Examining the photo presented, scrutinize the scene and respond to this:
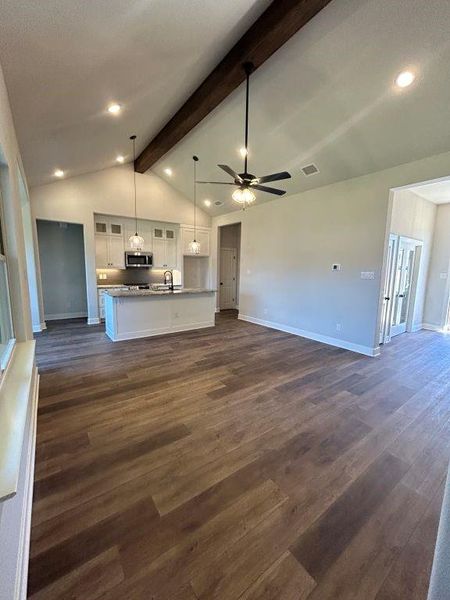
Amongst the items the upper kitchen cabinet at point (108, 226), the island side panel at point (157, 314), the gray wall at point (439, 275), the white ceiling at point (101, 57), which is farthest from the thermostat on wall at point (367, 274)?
the upper kitchen cabinet at point (108, 226)

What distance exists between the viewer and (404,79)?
2.70m

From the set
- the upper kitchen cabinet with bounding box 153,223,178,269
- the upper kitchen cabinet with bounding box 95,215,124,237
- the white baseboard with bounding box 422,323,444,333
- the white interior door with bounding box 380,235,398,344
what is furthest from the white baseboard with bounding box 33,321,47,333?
the white baseboard with bounding box 422,323,444,333

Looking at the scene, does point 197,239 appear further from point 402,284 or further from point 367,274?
point 402,284

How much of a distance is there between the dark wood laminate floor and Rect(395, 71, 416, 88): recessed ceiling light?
3460mm

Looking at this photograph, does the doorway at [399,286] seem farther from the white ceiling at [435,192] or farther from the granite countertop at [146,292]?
the granite countertop at [146,292]

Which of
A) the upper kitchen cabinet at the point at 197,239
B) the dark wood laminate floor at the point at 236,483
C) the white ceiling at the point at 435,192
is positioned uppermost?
the white ceiling at the point at 435,192

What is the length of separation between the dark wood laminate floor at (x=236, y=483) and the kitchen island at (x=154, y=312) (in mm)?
1463

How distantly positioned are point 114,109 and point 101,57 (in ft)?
3.98

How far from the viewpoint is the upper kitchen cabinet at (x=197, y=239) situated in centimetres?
762

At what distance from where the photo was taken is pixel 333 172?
450 cm

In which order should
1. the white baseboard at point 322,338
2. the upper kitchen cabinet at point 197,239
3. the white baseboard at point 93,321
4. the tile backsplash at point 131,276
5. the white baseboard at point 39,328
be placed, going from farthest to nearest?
the upper kitchen cabinet at point 197,239 < the tile backsplash at point 131,276 < the white baseboard at point 93,321 < the white baseboard at point 39,328 < the white baseboard at point 322,338

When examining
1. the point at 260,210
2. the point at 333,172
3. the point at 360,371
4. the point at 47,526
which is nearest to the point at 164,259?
the point at 260,210

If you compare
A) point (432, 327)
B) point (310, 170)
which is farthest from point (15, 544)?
point (432, 327)

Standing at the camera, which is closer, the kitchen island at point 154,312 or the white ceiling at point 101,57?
the white ceiling at point 101,57
